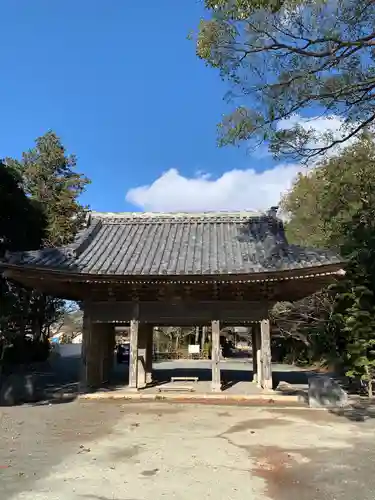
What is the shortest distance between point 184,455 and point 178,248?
811cm

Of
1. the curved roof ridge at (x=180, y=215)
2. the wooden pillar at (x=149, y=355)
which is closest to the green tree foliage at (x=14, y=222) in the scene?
the curved roof ridge at (x=180, y=215)

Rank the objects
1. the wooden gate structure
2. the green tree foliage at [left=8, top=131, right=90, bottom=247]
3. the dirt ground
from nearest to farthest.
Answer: the dirt ground → the wooden gate structure → the green tree foliage at [left=8, top=131, right=90, bottom=247]

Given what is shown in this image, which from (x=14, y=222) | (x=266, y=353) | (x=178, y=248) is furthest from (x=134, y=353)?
(x=14, y=222)

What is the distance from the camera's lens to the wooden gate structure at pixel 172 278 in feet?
38.9

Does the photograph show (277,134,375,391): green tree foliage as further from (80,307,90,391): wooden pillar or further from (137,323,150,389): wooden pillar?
(80,307,90,391): wooden pillar

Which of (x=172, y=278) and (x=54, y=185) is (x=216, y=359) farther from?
(x=54, y=185)

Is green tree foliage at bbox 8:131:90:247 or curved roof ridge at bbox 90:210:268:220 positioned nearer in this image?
curved roof ridge at bbox 90:210:268:220

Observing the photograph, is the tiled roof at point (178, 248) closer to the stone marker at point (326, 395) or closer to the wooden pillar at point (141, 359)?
the wooden pillar at point (141, 359)

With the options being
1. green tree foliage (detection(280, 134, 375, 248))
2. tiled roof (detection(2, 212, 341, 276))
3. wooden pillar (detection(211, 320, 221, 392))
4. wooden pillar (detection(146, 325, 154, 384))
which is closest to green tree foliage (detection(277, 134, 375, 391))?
green tree foliage (detection(280, 134, 375, 248))

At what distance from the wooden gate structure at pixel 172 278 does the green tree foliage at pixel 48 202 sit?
19.4 feet

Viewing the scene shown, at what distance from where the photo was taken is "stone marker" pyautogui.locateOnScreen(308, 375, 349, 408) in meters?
11.0

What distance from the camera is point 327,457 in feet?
21.1

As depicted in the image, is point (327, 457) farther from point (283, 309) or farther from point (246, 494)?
point (283, 309)

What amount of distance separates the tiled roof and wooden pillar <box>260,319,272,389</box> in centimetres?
195
